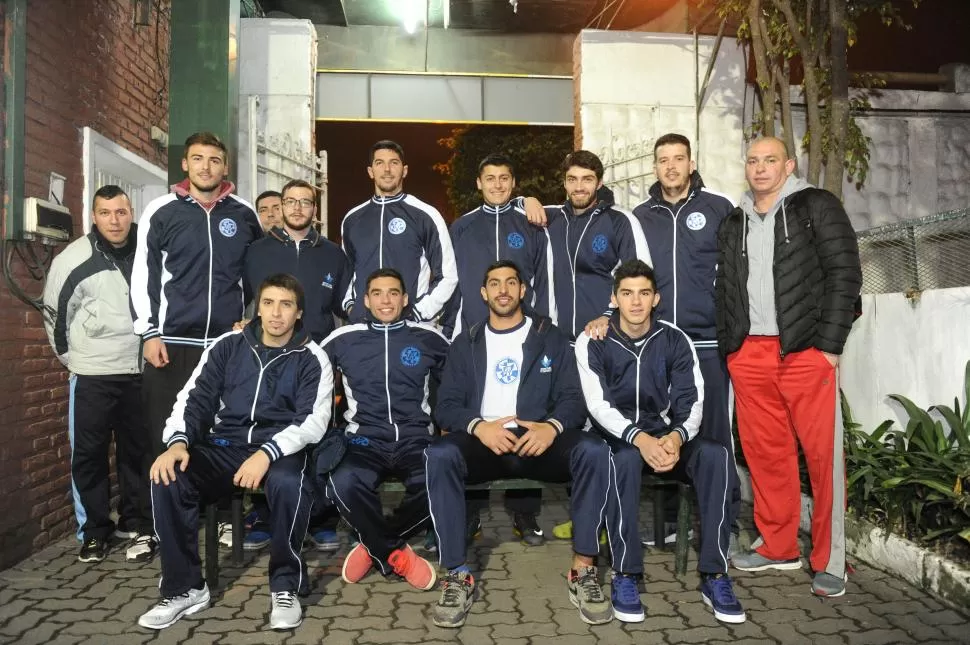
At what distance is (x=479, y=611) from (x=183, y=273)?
2.47 m

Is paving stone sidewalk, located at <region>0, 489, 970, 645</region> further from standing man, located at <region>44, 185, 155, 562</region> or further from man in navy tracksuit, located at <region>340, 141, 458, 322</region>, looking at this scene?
man in navy tracksuit, located at <region>340, 141, 458, 322</region>

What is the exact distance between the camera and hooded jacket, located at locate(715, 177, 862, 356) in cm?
409

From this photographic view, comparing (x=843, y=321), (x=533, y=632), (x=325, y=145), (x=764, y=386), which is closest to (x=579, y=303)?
(x=764, y=386)

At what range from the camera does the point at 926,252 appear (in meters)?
5.07

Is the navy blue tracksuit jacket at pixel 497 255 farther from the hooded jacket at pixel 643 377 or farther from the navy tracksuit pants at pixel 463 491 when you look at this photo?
the navy tracksuit pants at pixel 463 491

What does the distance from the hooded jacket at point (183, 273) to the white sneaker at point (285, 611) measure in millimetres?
1589

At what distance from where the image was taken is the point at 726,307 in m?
4.45

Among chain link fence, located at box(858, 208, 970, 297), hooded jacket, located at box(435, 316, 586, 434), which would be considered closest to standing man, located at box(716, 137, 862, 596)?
hooded jacket, located at box(435, 316, 586, 434)

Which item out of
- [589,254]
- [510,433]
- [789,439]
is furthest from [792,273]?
[510,433]

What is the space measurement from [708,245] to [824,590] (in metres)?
1.90

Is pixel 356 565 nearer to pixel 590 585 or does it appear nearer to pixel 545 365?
pixel 590 585

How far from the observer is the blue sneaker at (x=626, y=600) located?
3.76 metres

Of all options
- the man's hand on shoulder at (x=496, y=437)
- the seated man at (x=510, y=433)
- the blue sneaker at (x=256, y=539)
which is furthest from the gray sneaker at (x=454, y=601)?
the blue sneaker at (x=256, y=539)

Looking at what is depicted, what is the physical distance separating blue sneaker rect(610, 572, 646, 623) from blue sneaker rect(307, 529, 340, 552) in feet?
5.88
